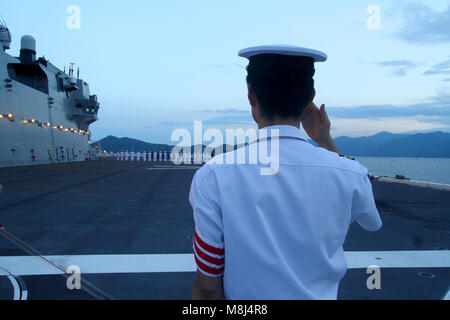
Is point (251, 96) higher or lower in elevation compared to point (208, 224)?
higher

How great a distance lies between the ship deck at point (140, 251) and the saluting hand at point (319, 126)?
2.21m

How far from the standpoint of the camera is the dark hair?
1176 millimetres

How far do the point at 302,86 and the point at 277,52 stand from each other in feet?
0.56

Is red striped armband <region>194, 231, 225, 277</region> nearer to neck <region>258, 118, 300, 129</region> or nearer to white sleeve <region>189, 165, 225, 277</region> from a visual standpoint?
white sleeve <region>189, 165, 225, 277</region>

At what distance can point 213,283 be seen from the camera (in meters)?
1.16

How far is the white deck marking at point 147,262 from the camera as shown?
353 centimetres

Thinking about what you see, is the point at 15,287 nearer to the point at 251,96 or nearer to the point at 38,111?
the point at 251,96

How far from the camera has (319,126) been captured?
1406 millimetres

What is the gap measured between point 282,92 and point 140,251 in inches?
148

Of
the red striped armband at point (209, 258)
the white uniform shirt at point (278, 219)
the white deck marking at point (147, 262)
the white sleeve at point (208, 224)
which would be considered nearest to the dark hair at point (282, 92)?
the white uniform shirt at point (278, 219)

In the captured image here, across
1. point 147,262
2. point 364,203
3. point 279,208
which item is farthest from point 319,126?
point 147,262

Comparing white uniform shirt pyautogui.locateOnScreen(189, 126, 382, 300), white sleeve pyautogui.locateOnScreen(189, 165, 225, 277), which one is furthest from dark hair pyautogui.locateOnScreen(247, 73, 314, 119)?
white sleeve pyautogui.locateOnScreen(189, 165, 225, 277)

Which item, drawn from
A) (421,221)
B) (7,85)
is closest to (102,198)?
(421,221)
